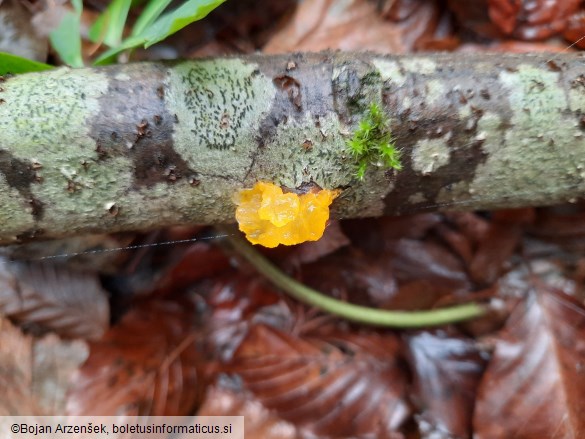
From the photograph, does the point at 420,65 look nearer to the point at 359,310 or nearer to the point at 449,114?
the point at 449,114

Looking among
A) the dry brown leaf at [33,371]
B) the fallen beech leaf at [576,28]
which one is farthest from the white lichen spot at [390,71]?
the dry brown leaf at [33,371]

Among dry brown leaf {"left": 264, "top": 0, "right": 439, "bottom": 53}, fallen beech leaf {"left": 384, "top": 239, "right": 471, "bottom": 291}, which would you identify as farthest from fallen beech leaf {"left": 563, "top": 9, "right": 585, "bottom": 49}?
fallen beech leaf {"left": 384, "top": 239, "right": 471, "bottom": 291}

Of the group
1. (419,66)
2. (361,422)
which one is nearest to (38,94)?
(419,66)

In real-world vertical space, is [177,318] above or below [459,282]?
below

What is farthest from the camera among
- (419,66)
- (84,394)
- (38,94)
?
(84,394)

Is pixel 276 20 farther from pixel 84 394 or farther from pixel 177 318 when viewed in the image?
pixel 84 394

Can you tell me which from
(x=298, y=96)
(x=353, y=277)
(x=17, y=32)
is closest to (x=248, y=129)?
(x=298, y=96)

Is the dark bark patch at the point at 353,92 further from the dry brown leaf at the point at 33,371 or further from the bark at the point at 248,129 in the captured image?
the dry brown leaf at the point at 33,371
